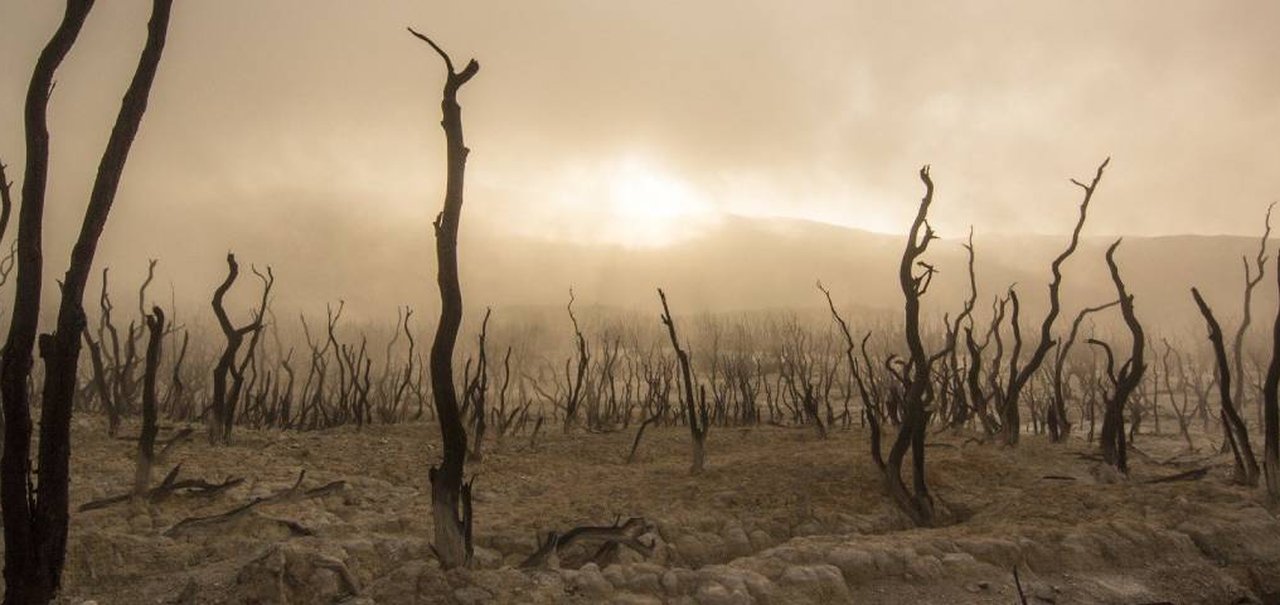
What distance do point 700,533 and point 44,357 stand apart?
14.5ft

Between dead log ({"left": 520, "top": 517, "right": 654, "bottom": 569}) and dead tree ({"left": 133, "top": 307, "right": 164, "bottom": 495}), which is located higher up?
dead tree ({"left": 133, "top": 307, "right": 164, "bottom": 495})

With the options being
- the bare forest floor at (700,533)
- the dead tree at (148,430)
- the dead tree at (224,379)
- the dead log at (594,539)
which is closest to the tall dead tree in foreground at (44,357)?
the bare forest floor at (700,533)

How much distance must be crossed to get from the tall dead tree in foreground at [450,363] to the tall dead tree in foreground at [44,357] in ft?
5.53

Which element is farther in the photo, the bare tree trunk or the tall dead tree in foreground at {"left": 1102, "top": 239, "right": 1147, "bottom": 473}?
the tall dead tree in foreground at {"left": 1102, "top": 239, "right": 1147, "bottom": 473}

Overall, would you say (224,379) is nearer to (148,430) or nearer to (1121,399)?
(148,430)

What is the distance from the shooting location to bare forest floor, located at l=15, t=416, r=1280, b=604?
423 centimetres

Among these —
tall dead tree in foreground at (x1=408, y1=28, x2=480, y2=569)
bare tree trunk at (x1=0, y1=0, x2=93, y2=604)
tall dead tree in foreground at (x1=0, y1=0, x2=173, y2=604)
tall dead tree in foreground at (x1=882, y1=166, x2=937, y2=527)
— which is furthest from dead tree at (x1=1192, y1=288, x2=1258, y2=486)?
bare tree trunk at (x1=0, y1=0, x2=93, y2=604)

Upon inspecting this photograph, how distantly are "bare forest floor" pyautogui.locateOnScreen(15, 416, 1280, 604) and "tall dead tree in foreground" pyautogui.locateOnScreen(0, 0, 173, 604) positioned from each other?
2.64ft

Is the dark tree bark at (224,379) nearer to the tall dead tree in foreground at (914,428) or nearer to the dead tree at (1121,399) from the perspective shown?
the tall dead tree in foreground at (914,428)

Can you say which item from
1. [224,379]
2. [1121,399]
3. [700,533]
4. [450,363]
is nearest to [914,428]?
[700,533]

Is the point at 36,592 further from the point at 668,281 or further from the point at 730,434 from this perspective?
the point at 668,281

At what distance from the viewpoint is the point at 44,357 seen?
3480 mm

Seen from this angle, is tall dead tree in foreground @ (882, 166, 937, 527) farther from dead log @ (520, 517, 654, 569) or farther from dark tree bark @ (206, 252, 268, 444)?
dark tree bark @ (206, 252, 268, 444)

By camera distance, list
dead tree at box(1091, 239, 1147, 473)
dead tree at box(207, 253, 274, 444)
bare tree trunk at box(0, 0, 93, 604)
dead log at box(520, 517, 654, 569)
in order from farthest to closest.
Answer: dead tree at box(207, 253, 274, 444) < dead tree at box(1091, 239, 1147, 473) < dead log at box(520, 517, 654, 569) < bare tree trunk at box(0, 0, 93, 604)
